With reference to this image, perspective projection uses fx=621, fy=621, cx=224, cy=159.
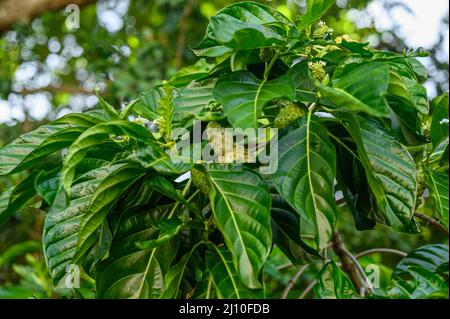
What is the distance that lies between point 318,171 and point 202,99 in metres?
0.18

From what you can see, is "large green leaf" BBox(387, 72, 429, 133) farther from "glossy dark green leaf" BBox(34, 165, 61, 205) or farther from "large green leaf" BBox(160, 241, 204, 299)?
"glossy dark green leaf" BBox(34, 165, 61, 205)

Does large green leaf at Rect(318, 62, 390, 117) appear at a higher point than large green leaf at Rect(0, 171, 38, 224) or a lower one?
higher

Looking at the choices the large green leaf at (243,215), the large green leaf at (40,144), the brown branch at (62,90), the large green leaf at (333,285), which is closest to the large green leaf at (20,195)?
the large green leaf at (40,144)

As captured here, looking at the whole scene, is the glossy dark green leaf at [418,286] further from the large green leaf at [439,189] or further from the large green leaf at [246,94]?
the large green leaf at [246,94]

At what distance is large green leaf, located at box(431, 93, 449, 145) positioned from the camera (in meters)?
0.73

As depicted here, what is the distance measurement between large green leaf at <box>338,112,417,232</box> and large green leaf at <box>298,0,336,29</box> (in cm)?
12

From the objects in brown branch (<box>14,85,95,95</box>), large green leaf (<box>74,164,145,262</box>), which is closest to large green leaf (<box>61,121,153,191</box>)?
large green leaf (<box>74,164,145,262</box>)

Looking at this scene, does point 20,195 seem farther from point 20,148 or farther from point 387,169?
point 387,169

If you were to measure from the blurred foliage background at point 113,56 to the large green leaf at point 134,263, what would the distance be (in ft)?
5.95

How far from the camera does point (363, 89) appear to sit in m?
0.59

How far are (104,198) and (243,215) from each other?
0.49ft
